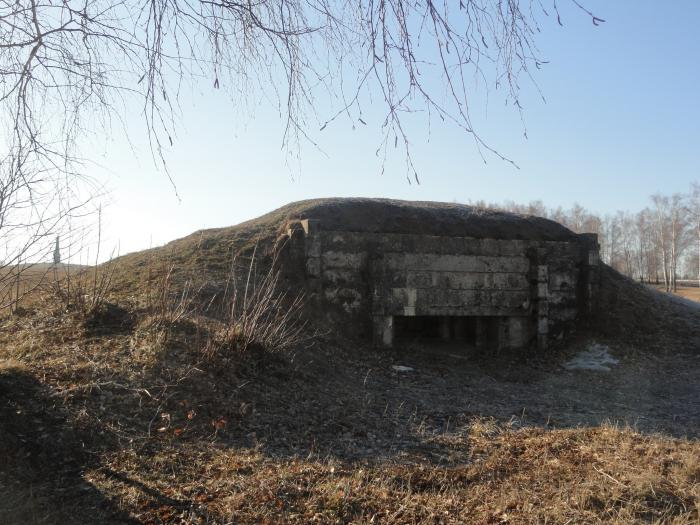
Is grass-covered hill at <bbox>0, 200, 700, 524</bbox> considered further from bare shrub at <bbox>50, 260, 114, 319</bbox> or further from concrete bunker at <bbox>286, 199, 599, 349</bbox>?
concrete bunker at <bbox>286, 199, 599, 349</bbox>

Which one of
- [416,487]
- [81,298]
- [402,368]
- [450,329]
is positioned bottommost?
[416,487]

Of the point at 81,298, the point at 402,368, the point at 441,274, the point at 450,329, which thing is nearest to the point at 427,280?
the point at 441,274

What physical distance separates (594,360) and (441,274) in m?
3.10

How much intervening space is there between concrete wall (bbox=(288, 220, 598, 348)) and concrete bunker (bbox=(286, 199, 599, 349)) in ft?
0.06

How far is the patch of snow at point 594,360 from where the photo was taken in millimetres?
10084

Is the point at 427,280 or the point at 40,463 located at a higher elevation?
the point at 427,280

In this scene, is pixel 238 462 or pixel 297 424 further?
pixel 297 424

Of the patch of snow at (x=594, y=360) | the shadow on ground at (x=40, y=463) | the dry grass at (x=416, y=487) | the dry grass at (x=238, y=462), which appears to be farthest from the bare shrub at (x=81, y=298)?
the patch of snow at (x=594, y=360)

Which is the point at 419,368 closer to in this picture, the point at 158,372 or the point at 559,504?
the point at 158,372

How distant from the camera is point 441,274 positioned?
10367 millimetres

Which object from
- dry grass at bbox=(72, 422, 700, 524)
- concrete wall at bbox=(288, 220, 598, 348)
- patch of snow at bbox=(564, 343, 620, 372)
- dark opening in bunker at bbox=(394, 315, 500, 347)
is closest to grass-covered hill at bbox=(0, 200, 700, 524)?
dry grass at bbox=(72, 422, 700, 524)

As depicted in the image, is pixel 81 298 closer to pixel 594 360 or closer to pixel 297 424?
pixel 297 424

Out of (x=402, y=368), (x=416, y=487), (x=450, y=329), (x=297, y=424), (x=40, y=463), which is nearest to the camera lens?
(x=416, y=487)

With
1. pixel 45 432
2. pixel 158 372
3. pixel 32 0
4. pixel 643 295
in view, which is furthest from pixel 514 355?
pixel 32 0
